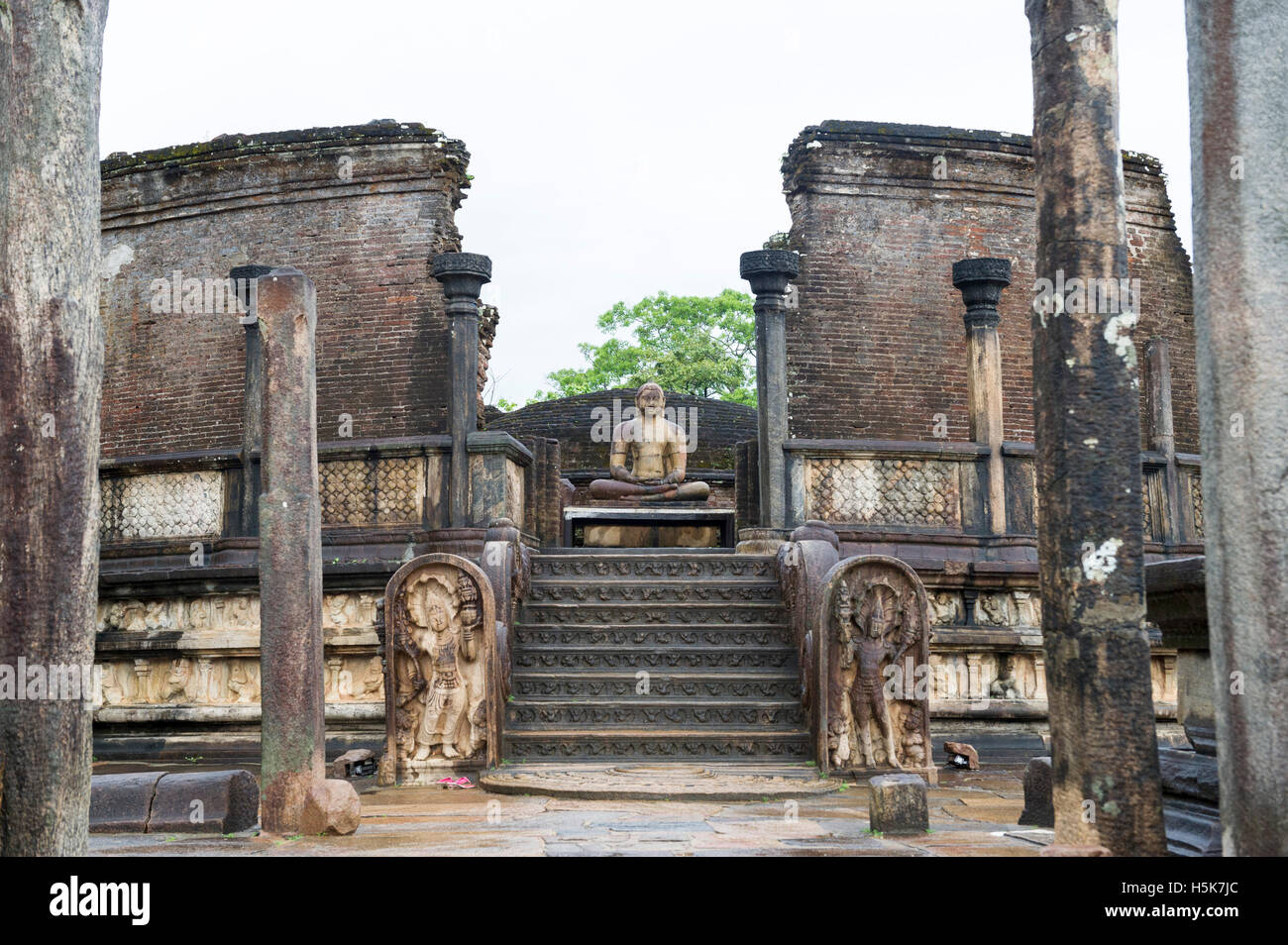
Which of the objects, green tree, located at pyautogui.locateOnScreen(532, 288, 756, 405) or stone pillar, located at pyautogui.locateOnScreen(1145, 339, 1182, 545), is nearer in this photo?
stone pillar, located at pyautogui.locateOnScreen(1145, 339, 1182, 545)

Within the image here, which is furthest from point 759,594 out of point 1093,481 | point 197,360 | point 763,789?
point 197,360

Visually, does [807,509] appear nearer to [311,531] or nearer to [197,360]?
[311,531]

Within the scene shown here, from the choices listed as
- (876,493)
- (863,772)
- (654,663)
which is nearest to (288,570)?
(654,663)

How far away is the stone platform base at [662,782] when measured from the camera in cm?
737

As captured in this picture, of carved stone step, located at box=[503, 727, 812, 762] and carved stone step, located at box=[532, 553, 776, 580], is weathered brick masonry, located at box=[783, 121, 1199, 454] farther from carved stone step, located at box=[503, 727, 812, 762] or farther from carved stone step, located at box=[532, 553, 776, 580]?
carved stone step, located at box=[503, 727, 812, 762]

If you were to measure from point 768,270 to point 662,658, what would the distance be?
419cm

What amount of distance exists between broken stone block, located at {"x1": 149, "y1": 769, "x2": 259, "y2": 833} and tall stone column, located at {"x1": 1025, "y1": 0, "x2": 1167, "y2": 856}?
378 cm

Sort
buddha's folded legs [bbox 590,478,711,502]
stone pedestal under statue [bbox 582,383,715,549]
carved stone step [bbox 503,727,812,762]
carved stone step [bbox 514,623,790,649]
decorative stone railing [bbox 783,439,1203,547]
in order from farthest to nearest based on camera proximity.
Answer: buddha's folded legs [bbox 590,478,711,502]
stone pedestal under statue [bbox 582,383,715,549]
decorative stone railing [bbox 783,439,1203,547]
carved stone step [bbox 514,623,790,649]
carved stone step [bbox 503,727,812,762]

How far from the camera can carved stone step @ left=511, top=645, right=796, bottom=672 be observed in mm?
9492

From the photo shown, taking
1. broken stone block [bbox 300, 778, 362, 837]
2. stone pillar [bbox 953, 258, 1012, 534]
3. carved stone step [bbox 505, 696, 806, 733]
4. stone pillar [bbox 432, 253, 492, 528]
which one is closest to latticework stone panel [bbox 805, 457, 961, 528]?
stone pillar [bbox 953, 258, 1012, 534]

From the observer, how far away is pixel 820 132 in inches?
677

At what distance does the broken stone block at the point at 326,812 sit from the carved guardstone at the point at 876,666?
136 inches

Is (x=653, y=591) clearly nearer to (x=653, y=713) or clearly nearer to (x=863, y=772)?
(x=653, y=713)
